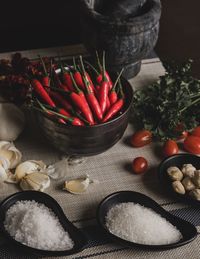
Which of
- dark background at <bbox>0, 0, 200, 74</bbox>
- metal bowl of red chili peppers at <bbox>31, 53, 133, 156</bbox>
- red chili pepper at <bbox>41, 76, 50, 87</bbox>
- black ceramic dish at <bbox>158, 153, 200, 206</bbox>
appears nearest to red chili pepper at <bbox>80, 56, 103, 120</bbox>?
metal bowl of red chili peppers at <bbox>31, 53, 133, 156</bbox>

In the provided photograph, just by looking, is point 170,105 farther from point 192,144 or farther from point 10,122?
point 10,122

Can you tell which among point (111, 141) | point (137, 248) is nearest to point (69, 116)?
point (111, 141)

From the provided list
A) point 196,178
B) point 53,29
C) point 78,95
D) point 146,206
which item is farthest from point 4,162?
point 53,29

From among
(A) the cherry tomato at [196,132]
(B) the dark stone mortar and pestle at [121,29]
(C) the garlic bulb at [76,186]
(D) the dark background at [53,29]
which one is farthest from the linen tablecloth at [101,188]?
(D) the dark background at [53,29]

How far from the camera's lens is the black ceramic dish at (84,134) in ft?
3.68

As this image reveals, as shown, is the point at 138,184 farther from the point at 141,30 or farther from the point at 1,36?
the point at 1,36

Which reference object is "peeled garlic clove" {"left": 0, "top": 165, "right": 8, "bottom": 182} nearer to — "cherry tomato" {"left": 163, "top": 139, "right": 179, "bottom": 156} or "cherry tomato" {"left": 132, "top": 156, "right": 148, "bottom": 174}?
"cherry tomato" {"left": 132, "top": 156, "right": 148, "bottom": 174}

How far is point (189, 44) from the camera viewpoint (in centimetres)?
242

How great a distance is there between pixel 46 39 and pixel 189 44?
2.56 ft

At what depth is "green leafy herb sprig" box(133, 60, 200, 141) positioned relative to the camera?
1.30 m

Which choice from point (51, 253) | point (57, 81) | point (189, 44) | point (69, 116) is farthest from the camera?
point (189, 44)

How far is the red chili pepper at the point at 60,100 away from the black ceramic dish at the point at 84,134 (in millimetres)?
68

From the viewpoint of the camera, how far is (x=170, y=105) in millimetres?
1317

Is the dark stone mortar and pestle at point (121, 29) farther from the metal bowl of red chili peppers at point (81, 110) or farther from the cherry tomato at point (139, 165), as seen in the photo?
the cherry tomato at point (139, 165)
